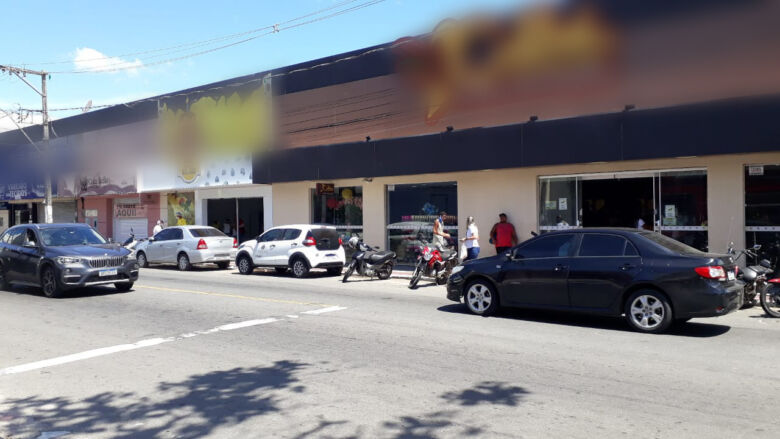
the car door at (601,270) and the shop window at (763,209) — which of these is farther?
the shop window at (763,209)

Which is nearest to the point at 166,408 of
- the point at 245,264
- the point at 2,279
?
the point at 2,279

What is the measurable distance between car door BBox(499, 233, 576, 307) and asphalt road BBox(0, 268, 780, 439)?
1.43ft

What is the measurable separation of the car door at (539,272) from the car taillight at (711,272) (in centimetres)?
186

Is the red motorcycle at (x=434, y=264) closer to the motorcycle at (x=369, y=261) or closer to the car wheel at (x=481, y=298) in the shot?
the motorcycle at (x=369, y=261)

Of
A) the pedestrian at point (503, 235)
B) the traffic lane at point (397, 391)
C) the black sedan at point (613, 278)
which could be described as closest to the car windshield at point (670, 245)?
the black sedan at point (613, 278)

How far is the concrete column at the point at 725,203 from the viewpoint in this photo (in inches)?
535

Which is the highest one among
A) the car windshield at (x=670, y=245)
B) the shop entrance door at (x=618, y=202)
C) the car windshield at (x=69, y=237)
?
the shop entrance door at (x=618, y=202)

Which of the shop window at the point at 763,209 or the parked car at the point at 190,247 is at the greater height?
the shop window at the point at 763,209

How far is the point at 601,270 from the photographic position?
9016 mm

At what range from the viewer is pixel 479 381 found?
626cm

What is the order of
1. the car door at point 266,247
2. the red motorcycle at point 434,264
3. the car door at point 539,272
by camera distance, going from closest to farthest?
1. the car door at point 539,272
2. the red motorcycle at point 434,264
3. the car door at point 266,247

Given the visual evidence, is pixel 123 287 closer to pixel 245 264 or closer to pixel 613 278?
pixel 245 264

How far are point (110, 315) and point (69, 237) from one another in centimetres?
408

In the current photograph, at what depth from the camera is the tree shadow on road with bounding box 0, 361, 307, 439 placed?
513 centimetres
